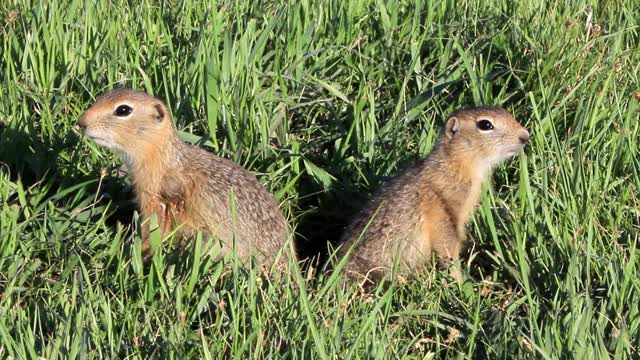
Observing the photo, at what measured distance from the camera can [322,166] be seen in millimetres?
6230

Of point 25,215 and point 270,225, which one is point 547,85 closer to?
point 270,225

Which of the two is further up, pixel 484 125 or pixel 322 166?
pixel 484 125

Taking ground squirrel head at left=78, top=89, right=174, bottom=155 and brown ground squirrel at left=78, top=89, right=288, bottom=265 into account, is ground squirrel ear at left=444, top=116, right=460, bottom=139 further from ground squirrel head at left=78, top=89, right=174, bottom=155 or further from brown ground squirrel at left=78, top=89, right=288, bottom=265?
ground squirrel head at left=78, top=89, right=174, bottom=155

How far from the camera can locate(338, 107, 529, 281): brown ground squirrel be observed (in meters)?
5.57

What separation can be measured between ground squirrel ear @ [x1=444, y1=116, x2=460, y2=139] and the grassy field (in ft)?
0.99

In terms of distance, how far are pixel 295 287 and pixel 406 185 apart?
0.98m

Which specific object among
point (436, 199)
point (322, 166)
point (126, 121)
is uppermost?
point (126, 121)

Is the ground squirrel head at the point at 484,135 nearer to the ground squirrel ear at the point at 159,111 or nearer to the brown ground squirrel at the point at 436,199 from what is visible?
the brown ground squirrel at the point at 436,199

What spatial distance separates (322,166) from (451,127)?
806mm

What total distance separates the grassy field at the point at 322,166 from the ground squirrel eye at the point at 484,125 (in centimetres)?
27

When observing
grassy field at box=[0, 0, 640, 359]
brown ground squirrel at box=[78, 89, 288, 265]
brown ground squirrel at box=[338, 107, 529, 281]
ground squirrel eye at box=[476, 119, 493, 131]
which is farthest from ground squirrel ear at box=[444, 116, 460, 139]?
brown ground squirrel at box=[78, 89, 288, 265]

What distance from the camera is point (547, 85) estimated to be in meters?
6.34

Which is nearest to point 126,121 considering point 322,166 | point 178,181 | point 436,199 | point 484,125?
point 178,181

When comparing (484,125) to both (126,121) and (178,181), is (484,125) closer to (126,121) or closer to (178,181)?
(178,181)
